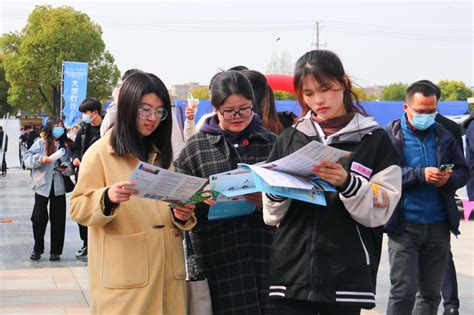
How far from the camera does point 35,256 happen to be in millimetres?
8891

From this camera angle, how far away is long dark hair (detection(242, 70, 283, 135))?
14.5ft

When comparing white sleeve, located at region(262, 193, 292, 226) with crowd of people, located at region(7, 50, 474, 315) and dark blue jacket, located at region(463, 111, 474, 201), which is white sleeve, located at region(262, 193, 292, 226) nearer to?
crowd of people, located at region(7, 50, 474, 315)

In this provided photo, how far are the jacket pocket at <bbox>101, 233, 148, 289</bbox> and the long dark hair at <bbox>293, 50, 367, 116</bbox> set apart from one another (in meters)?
0.92

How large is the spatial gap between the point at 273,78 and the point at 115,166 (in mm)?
20081

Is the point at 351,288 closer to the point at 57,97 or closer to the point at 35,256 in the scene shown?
the point at 35,256

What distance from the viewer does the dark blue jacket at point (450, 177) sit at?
4.93m

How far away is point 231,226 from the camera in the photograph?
3553 millimetres

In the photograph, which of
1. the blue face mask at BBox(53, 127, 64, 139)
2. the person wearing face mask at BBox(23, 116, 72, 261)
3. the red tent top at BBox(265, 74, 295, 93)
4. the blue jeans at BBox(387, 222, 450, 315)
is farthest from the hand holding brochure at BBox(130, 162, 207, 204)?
the red tent top at BBox(265, 74, 295, 93)

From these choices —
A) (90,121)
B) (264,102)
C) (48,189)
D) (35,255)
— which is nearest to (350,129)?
(264,102)

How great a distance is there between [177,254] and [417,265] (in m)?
2.20

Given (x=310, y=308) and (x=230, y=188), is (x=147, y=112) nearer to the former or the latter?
(x=230, y=188)

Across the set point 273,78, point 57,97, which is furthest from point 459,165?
point 57,97

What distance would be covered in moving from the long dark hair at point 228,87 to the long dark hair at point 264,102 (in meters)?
0.85

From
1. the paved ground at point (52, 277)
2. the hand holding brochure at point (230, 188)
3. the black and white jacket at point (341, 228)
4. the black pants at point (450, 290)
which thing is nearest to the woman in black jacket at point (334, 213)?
the black and white jacket at point (341, 228)
